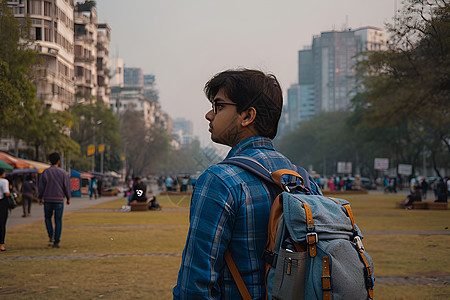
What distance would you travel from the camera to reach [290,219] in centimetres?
224

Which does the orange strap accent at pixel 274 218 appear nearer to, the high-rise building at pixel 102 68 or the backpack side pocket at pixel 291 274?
the backpack side pocket at pixel 291 274

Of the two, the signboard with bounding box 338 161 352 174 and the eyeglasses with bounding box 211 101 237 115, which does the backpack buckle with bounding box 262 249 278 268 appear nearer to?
the eyeglasses with bounding box 211 101 237 115

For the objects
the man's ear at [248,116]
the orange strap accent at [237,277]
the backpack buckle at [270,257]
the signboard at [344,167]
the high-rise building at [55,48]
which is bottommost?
the signboard at [344,167]

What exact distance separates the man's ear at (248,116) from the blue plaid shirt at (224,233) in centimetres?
28

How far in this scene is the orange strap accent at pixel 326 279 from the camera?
2.23 m

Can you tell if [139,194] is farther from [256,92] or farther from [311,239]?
[311,239]

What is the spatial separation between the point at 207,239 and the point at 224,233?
0.23 feet

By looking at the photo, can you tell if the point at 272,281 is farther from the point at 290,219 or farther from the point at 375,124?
the point at 375,124

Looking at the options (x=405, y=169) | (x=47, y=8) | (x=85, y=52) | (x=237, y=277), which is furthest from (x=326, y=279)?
(x=85, y=52)

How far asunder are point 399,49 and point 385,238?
11886mm

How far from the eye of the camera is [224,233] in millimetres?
2383

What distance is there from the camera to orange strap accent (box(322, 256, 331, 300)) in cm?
223

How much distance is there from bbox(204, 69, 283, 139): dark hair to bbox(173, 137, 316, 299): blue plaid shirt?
0.33 metres

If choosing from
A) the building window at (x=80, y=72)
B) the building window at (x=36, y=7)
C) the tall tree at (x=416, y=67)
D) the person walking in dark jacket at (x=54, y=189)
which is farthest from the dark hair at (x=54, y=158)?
the building window at (x=80, y=72)
